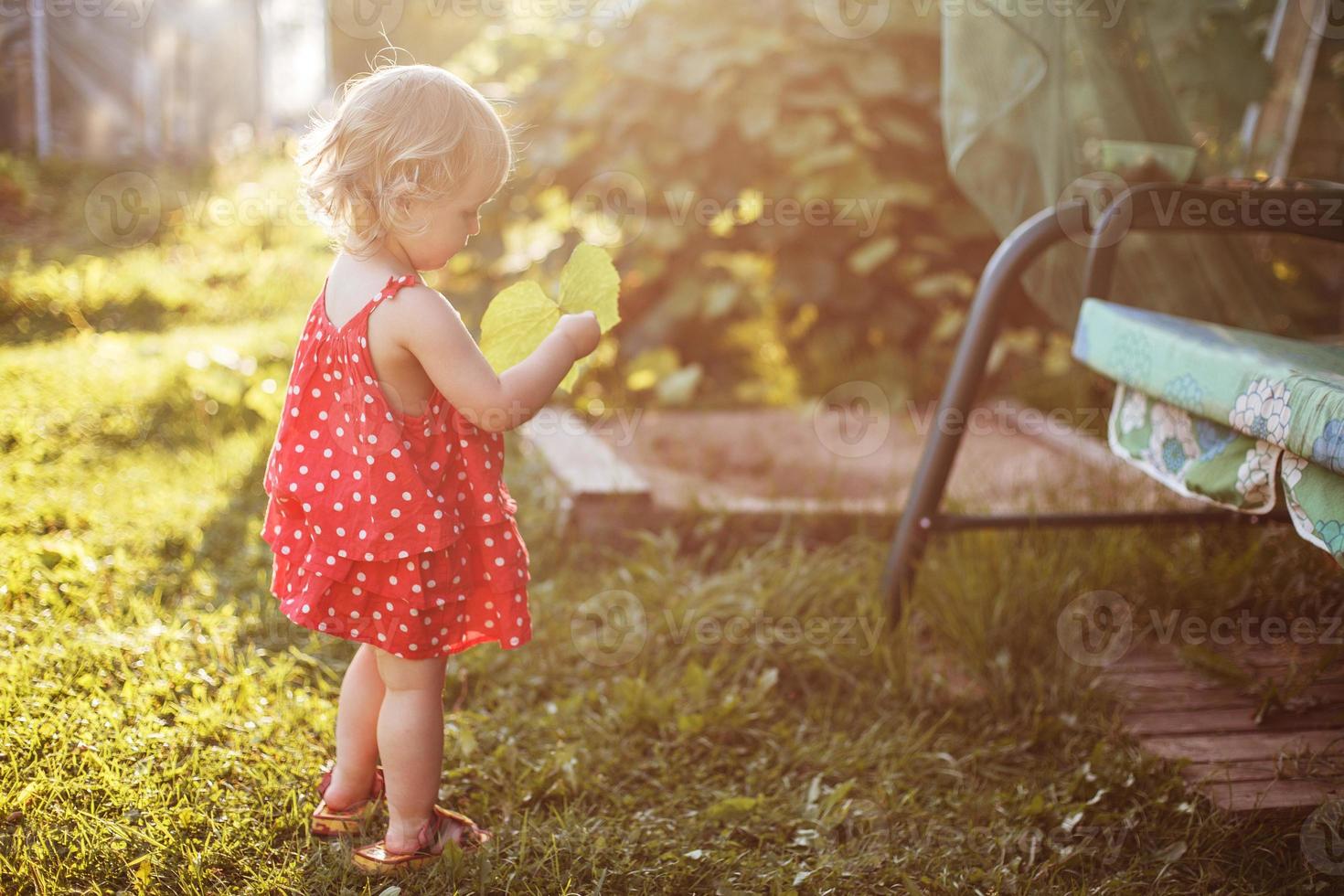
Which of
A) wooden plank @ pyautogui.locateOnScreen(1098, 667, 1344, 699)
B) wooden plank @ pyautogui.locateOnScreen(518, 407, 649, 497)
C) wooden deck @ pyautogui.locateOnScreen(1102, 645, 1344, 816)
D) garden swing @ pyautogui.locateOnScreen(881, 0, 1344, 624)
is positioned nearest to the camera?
garden swing @ pyautogui.locateOnScreen(881, 0, 1344, 624)

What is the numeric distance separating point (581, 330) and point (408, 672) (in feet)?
1.56

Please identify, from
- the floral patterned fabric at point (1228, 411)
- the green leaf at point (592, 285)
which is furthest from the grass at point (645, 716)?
the green leaf at point (592, 285)

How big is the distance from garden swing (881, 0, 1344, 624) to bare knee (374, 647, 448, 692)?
894mm

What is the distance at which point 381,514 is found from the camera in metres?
1.21

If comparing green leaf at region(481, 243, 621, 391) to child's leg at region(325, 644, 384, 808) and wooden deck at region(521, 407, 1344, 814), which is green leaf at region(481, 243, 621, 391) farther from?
wooden deck at region(521, 407, 1344, 814)

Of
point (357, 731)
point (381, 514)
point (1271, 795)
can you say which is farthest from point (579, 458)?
point (1271, 795)

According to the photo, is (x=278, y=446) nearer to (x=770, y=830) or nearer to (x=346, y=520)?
(x=346, y=520)

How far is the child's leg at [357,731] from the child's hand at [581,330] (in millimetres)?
488

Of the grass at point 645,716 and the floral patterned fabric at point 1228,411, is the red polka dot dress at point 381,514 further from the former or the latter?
the floral patterned fabric at point 1228,411

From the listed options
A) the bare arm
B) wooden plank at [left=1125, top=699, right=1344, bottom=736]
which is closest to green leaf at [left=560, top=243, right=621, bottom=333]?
the bare arm

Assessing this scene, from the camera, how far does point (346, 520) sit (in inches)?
48.0

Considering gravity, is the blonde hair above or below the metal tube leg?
above

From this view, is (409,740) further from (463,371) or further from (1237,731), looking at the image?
(1237,731)

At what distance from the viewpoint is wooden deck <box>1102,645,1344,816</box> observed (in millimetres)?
1516
